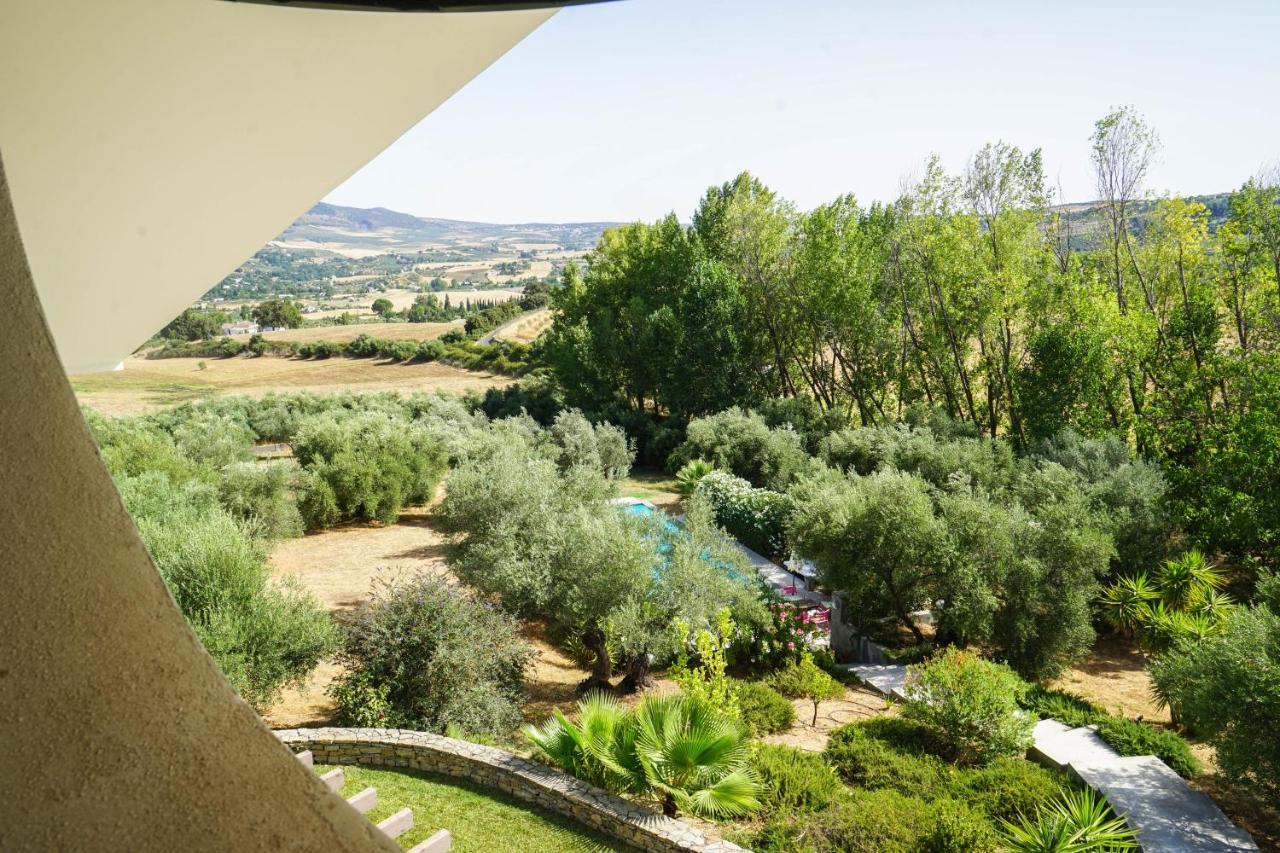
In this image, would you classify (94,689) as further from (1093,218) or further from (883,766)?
(1093,218)

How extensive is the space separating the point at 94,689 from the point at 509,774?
7038mm

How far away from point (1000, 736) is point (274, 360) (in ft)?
197

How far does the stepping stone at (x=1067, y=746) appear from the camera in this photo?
9.66 meters

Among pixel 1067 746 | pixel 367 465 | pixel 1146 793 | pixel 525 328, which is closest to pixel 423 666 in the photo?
pixel 1067 746

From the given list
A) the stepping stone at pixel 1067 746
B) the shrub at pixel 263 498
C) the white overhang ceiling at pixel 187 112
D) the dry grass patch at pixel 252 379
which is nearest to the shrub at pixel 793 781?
the stepping stone at pixel 1067 746

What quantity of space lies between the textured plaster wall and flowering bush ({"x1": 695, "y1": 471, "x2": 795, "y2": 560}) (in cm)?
1633

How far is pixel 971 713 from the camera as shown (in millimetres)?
9805

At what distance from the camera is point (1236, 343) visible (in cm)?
1998

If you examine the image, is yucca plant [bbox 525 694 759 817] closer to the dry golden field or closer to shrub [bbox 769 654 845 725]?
shrub [bbox 769 654 845 725]

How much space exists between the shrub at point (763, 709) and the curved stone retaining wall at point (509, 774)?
296 cm

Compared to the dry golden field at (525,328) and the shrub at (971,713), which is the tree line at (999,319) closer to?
the shrub at (971,713)

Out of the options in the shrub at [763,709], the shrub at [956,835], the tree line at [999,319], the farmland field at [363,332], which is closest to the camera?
the shrub at [956,835]

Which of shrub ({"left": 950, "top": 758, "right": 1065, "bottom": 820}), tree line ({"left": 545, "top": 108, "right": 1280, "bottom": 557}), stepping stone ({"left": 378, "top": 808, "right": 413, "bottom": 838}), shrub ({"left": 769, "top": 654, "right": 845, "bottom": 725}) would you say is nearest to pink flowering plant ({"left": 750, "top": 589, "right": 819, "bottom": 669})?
shrub ({"left": 769, "top": 654, "right": 845, "bottom": 725})

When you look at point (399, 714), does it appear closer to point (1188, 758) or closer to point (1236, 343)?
point (1188, 758)
